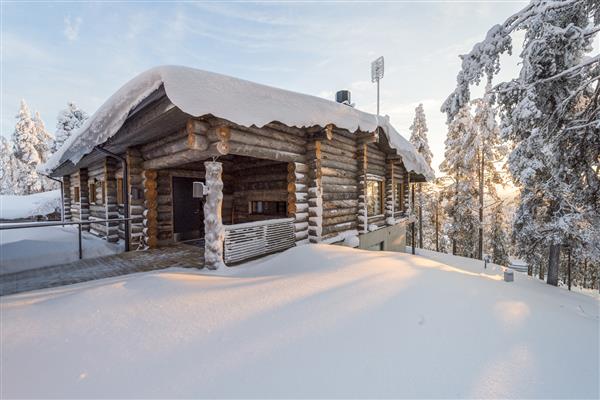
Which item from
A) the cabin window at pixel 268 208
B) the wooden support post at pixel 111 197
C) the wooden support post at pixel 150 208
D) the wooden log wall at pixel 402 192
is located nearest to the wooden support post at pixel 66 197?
the wooden support post at pixel 111 197

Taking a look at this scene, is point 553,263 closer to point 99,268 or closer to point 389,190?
point 389,190

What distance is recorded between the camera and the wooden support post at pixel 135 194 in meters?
7.98

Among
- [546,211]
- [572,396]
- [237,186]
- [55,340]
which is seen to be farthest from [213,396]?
[546,211]

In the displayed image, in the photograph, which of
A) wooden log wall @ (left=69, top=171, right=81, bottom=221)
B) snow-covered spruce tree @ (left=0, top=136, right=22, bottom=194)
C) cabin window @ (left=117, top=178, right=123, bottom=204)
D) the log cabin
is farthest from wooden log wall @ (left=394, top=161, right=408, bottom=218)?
snow-covered spruce tree @ (left=0, top=136, right=22, bottom=194)

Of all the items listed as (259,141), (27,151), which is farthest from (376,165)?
(27,151)

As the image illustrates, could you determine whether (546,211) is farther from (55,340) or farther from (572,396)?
(55,340)

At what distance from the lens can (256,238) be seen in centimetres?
648

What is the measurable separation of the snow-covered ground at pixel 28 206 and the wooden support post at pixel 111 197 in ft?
39.6

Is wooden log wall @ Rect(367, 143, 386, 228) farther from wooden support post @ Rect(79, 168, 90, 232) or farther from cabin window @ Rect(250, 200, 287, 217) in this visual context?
wooden support post @ Rect(79, 168, 90, 232)

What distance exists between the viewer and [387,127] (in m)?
9.38

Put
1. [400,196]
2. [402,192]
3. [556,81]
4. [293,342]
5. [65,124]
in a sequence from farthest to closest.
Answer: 1. [65,124]
2. [400,196]
3. [402,192]
4. [556,81]
5. [293,342]

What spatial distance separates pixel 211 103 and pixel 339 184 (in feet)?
18.6

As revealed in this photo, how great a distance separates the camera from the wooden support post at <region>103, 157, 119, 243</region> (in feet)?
31.6

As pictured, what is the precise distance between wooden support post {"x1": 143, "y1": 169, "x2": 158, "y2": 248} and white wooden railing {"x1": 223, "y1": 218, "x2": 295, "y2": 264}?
3926 mm
